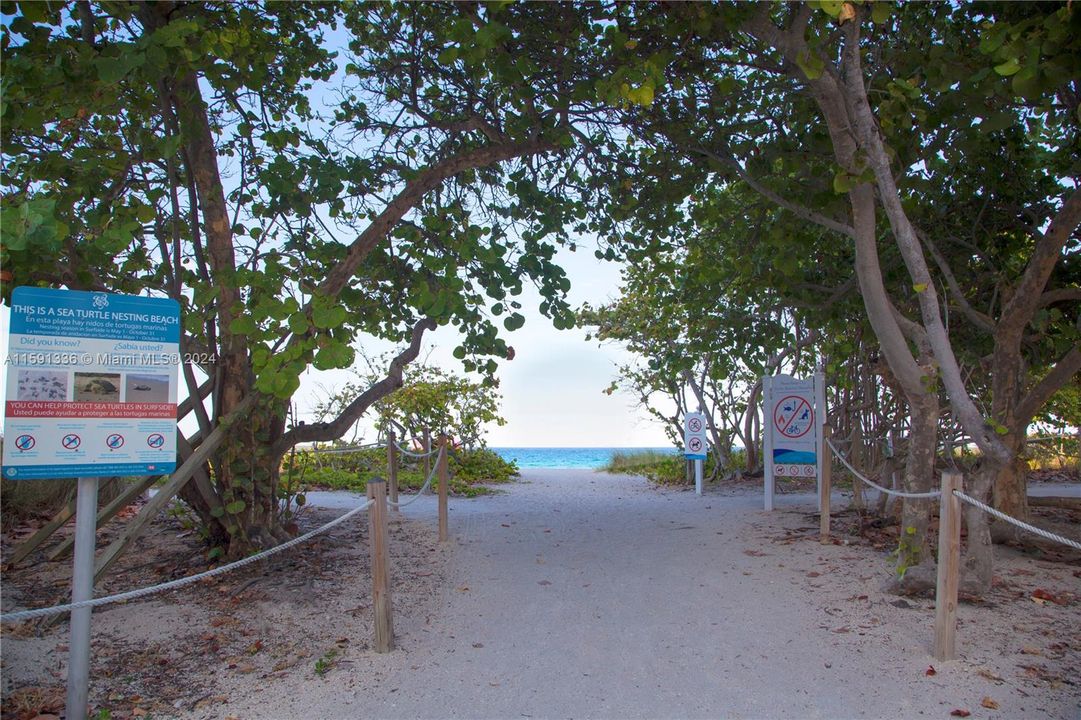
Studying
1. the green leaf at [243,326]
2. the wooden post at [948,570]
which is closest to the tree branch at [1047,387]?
the wooden post at [948,570]

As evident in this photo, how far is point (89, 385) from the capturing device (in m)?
3.74

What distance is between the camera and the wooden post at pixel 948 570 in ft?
14.5

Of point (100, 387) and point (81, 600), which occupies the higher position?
point (100, 387)

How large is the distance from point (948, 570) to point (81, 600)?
475 centimetres

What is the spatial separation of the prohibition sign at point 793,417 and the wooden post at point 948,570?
5.43 m

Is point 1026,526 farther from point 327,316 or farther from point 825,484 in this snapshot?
point 327,316

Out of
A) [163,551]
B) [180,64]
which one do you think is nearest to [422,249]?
[180,64]

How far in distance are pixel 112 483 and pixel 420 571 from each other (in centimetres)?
450

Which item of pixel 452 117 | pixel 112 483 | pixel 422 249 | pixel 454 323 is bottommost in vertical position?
pixel 112 483

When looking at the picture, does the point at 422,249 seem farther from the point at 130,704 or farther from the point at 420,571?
the point at 130,704

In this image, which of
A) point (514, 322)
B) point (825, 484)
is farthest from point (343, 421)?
point (825, 484)

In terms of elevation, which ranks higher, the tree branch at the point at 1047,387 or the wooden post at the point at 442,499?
the tree branch at the point at 1047,387

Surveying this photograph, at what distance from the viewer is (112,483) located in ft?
29.6

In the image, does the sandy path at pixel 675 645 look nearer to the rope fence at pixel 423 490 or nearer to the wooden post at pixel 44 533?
the rope fence at pixel 423 490
